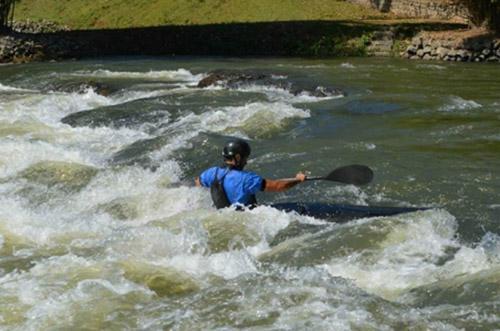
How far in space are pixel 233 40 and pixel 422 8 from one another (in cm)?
940

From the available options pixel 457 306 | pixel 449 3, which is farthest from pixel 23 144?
pixel 449 3

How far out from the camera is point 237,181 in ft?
30.7

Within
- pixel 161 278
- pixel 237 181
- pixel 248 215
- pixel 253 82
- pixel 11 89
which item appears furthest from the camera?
pixel 11 89

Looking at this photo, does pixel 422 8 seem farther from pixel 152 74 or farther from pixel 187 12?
pixel 152 74

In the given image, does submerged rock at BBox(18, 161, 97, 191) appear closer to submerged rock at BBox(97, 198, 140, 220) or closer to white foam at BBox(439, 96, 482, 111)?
submerged rock at BBox(97, 198, 140, 220)

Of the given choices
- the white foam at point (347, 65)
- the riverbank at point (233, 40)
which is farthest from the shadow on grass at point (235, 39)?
the white foam at point (347, 65)

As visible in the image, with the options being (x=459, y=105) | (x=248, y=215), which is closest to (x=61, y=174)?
(x=248, y=215)

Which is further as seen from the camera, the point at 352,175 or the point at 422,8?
the point at 422,8

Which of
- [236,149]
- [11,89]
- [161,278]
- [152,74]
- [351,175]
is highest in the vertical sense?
[236,149]

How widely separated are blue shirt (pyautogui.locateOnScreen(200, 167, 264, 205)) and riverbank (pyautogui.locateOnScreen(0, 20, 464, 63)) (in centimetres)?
2125

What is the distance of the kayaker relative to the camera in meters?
9.20

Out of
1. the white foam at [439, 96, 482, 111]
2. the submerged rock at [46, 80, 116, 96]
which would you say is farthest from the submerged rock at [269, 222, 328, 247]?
the submerged rock at [46, 80, 116, 96]

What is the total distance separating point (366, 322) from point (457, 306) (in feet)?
3.31

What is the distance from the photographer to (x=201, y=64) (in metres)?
28.7
